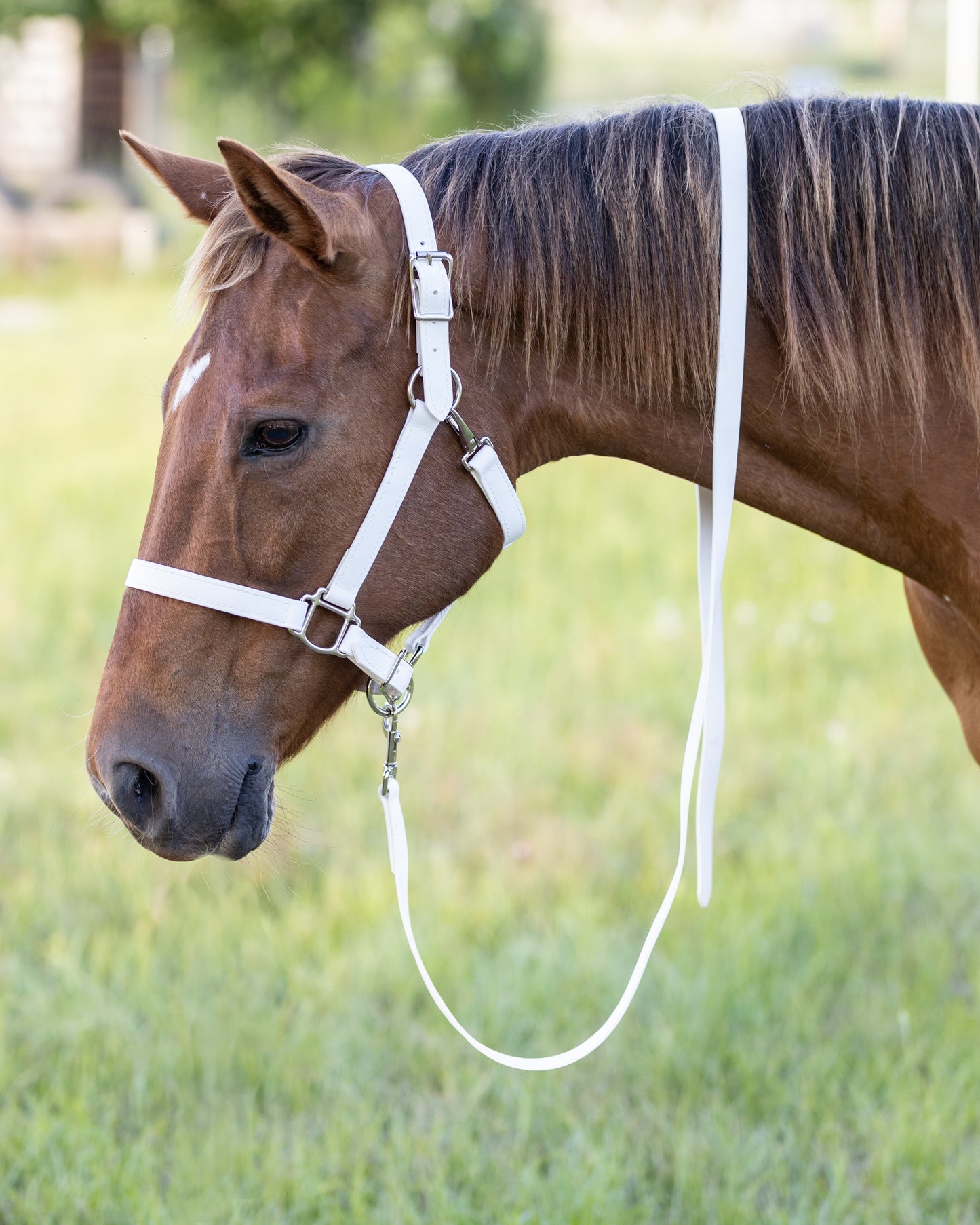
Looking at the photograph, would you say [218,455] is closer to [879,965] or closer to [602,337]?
[602,337]

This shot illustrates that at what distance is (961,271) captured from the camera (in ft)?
5.27

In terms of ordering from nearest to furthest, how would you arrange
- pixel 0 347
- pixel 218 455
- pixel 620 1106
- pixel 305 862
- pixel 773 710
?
pixel 218 455
pixel 620 1106
pixel 305 862
pixel 773 710
pixel 0 347

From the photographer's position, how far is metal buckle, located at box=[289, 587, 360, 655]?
1547 mm

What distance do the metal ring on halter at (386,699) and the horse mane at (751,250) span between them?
517 mm

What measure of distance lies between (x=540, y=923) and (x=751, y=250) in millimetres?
2037

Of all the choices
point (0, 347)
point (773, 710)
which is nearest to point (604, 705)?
point (773, 710)

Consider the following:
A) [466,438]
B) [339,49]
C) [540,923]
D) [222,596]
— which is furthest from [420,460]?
[339,49]

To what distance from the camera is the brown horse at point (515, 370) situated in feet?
4.98

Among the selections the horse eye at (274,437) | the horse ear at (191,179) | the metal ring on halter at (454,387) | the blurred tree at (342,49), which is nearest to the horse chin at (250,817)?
the horse eye at (274,437)

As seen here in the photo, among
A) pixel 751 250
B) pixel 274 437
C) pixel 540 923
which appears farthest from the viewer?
pixel 540 923

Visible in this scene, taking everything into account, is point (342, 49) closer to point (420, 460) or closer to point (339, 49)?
point (339, 49)

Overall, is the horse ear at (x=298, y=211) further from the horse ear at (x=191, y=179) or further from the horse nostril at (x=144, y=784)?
the horse nostril at (x=144, y=784)

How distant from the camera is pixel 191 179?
5.54 feet

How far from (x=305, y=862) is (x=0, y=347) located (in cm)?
782
